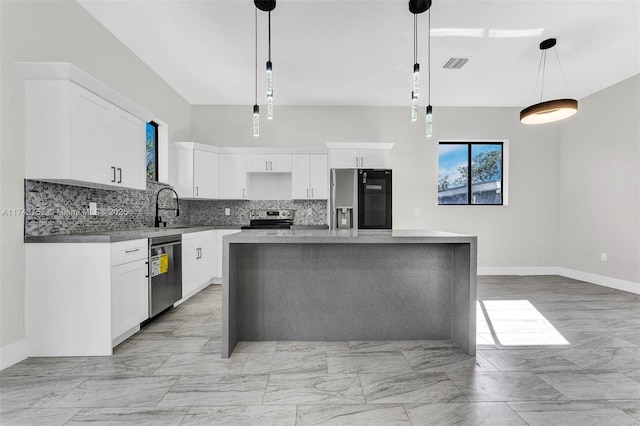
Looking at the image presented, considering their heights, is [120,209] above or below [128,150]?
below

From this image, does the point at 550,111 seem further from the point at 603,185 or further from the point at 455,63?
the point at 603,185

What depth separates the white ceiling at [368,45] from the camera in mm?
2984

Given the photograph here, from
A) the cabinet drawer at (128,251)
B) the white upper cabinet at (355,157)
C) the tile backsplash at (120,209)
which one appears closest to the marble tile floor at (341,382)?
the cabinet drawer at (128,251)

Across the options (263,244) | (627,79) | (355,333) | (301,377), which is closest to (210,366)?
(301,377)

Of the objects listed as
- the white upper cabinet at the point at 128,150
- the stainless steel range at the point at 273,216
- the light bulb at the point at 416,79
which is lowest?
the stainless steel range at the point at 273,216

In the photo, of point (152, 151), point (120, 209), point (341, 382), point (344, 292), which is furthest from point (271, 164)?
point (341, 382)

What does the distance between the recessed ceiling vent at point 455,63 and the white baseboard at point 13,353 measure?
16.4ft

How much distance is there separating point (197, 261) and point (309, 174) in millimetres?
2163

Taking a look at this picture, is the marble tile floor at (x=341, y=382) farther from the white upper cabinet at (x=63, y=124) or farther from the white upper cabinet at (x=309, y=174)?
the white upper cabinet at (x=309, y=174)

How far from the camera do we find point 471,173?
19.1ft

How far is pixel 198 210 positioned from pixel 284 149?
5.99 ft

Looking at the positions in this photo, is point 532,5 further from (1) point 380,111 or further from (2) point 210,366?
(2) point 210,366

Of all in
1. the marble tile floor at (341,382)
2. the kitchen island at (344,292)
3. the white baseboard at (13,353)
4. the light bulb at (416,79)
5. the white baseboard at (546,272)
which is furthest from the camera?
the white baseboard at (546,272)

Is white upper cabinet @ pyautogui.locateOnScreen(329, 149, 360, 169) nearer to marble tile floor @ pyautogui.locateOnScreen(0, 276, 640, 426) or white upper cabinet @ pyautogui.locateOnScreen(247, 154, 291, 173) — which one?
white upper cabinet @ pyautogui.locateOnScreen(247, 154, 291, 173)
